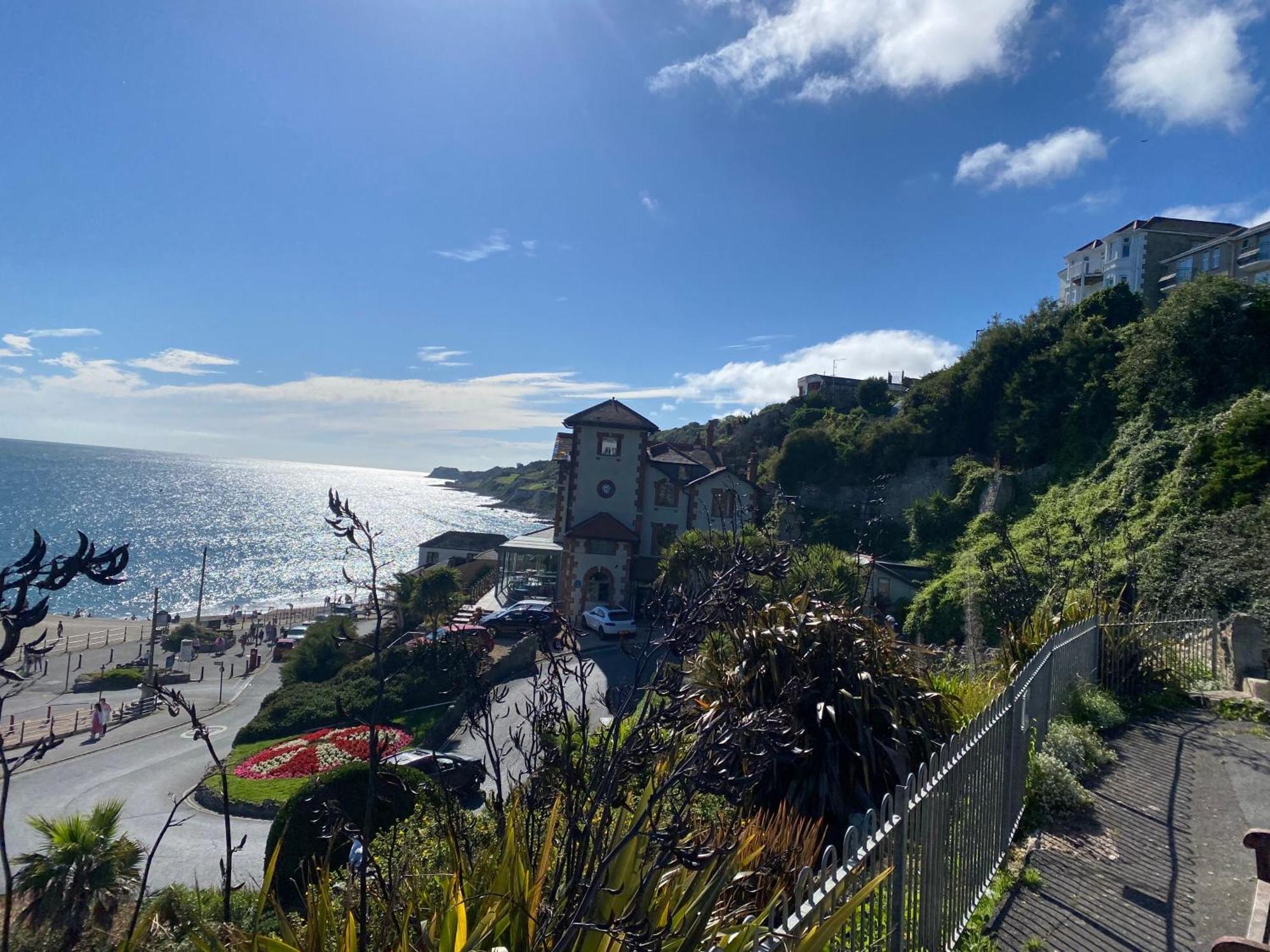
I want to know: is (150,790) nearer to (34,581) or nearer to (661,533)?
(661,533)

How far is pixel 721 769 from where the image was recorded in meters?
2.51

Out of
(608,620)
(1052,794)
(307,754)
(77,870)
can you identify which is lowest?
(307,754)

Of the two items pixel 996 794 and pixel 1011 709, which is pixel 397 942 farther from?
pixel 1011 709

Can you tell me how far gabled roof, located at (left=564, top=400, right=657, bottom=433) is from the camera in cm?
3338

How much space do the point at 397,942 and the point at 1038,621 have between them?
9.51 m

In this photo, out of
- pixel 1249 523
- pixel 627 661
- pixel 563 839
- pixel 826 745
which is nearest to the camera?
pixel 563 839

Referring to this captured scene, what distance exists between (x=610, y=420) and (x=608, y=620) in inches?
386

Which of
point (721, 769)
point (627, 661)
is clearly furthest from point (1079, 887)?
point (627, 661)

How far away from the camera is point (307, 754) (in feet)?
64.4

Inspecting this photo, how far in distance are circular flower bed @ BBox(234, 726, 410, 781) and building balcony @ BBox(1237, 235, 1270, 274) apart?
2176 inches

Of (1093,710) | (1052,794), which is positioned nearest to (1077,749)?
(1052,794)

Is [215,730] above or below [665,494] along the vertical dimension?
below

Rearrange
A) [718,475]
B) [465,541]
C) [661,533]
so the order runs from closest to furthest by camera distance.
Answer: [718,475], [661,533], [465,541]

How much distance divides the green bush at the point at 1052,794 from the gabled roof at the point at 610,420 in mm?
27629
